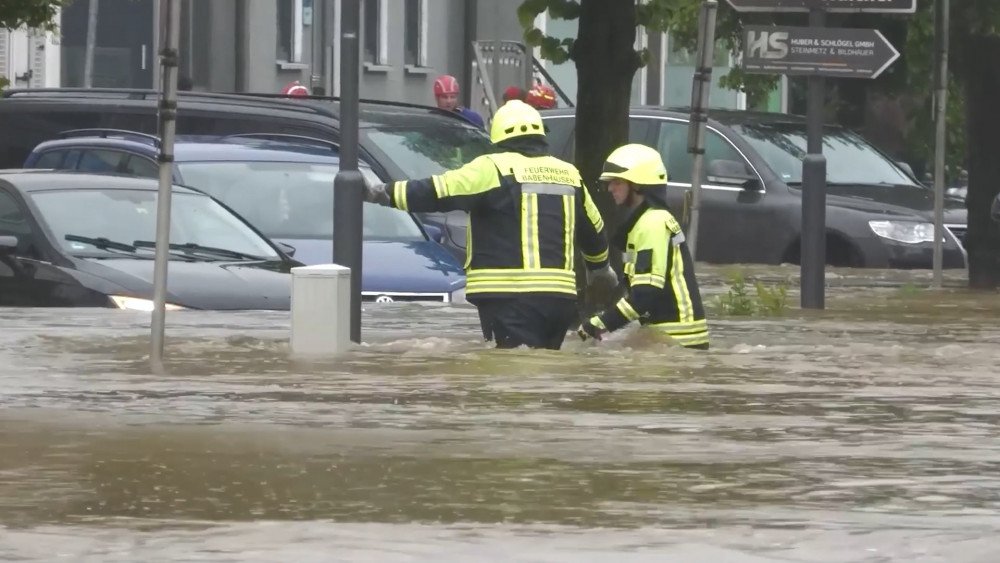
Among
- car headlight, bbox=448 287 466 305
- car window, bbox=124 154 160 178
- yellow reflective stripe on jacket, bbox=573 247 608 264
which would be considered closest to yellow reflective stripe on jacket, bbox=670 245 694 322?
yellow reflective stripe on jacket, bbox=573 247 608 264

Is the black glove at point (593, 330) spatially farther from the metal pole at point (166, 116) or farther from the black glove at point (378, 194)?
the metal pole at point (166, 116)

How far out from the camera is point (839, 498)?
7609 mm

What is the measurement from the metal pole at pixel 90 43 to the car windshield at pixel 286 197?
13719 mm

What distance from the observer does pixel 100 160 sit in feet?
59.1

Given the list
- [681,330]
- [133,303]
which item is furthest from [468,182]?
[133,303]

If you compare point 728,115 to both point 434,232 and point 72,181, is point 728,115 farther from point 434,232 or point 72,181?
point 72,181

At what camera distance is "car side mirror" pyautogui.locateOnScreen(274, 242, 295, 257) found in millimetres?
16078

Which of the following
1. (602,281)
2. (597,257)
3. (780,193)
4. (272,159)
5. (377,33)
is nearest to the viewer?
(597,257)

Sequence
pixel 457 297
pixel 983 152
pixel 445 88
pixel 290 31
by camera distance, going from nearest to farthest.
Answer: pixel 457 297 → pixel 983 152 → pixel 445 88 → pixel 290 31

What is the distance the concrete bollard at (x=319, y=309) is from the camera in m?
11.8

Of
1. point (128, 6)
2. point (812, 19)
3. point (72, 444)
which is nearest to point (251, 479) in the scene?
point (72, 444)

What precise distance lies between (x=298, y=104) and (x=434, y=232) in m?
3.01

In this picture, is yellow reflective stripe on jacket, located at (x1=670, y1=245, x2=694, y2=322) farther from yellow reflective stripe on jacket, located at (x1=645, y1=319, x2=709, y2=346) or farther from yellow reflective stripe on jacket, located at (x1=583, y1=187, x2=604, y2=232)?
yellow reflective stripe on jacket, located at (x1=583, y1=187, x2=604, y2=232)

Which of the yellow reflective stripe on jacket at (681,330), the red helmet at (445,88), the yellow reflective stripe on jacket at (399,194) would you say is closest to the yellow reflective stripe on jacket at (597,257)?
the yellow reflective stripe on jacket at (681,330)
